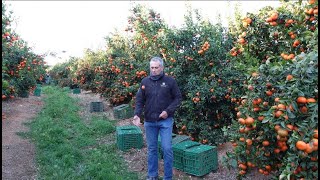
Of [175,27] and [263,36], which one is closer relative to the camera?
[263,36]

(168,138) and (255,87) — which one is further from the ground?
(255,87)

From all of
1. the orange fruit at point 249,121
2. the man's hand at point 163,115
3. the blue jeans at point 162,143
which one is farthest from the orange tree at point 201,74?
the orange fruit at point 249,121

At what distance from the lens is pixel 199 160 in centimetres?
497

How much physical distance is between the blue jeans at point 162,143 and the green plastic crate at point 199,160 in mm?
536

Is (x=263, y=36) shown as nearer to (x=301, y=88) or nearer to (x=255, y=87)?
(x=255, y=87)

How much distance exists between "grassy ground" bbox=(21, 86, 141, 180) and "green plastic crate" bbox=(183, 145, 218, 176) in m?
0.83

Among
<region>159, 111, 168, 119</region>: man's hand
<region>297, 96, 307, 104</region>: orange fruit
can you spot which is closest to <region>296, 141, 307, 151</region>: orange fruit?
<region>297, 96, 307, 104</region>: orange fruit

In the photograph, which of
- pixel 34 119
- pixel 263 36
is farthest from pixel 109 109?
pixel 263 36

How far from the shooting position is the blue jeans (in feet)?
15.0

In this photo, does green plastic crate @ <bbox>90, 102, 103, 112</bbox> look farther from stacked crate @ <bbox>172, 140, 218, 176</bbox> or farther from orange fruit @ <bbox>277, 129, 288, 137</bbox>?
orange fruit @ <bbox>277, 129, 288, 137</bbox>

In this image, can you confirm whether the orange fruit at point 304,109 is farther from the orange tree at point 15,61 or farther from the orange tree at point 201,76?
the orange tree at point 15,61

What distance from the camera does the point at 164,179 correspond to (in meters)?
4.66

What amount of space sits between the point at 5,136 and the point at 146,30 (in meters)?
4.80

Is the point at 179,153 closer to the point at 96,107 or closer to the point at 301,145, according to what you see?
the point at 301,145
